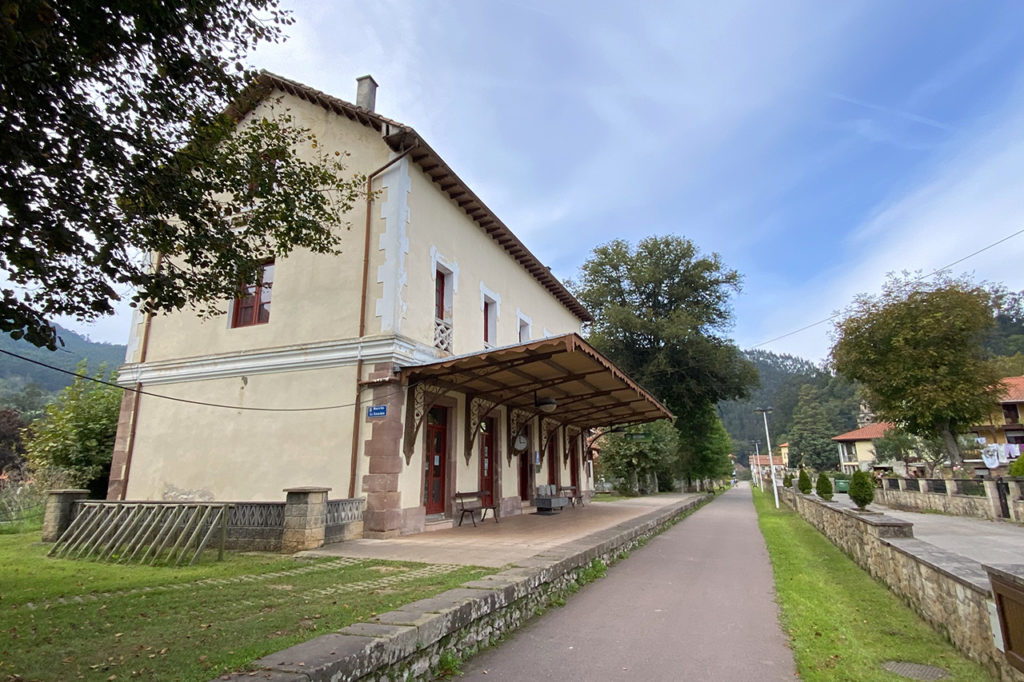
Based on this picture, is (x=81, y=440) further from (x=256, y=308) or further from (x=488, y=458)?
(x=488, y=458)

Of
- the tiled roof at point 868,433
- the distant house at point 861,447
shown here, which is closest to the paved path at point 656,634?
the distant house at point 861,447

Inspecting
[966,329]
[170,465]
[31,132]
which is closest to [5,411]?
[170,465]

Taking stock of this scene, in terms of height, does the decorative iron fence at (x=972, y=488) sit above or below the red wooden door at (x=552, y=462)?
below

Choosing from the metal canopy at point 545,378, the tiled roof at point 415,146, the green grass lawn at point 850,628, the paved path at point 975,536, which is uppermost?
the tiled roof at point 415,146

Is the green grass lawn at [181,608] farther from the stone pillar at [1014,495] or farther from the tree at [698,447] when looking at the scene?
the tree at [698,447]

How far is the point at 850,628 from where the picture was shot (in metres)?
5.22

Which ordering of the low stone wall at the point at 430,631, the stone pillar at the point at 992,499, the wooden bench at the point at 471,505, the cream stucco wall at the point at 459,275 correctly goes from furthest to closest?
the stone pillar at the point at 992,499 → the wooden bench at the point at 471,505 → the cream stucco wall at the point at 459,275 → the low stone wall at the point at 430,631

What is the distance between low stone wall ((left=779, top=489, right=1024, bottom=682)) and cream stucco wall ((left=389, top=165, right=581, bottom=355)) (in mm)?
8149

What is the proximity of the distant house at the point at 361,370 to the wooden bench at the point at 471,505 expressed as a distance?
294mm

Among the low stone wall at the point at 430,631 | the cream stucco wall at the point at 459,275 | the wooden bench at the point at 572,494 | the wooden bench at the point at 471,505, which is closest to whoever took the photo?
the low stone wall at the point at 430,631

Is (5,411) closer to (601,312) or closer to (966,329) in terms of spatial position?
(601,312)

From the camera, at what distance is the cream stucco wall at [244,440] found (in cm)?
1004

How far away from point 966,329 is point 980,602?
26.3 metres

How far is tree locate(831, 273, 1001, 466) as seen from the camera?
23.7 metres
